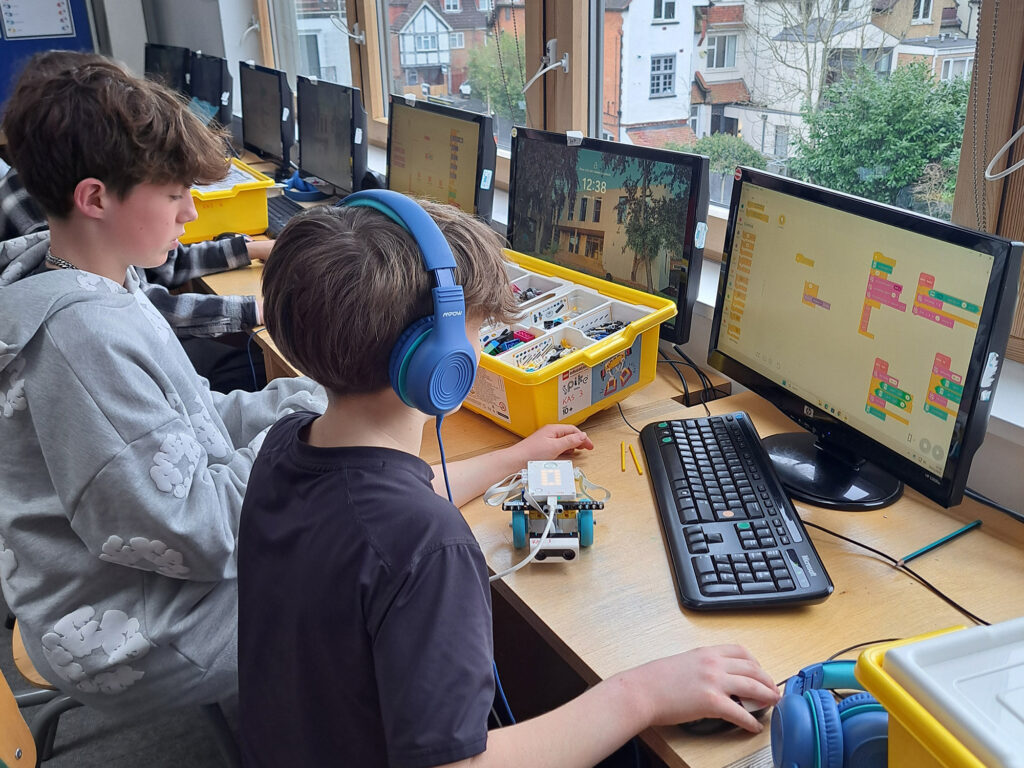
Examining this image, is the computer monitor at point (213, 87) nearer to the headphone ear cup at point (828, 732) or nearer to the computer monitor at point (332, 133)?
the computer monitor at point (332, 133)

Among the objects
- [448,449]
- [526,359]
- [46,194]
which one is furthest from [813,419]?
[46,194]

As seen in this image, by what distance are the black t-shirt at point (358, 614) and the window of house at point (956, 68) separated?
1.15 metres

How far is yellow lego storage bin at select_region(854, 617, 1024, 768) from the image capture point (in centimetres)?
53

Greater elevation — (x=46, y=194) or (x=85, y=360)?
(x=46, y=194)

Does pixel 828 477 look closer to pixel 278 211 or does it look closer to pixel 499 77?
pixel 499 77

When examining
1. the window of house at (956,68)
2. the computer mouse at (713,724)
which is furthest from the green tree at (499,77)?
the computer mouse at (713,724)

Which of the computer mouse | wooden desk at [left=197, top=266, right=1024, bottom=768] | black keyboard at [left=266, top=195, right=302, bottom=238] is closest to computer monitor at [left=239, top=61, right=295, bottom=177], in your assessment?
black keyboard at [left=266, top=195, right=302, bottom=238]

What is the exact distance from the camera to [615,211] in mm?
1577

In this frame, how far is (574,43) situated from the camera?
2.20 metres

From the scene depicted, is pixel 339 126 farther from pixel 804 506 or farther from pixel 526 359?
pixel 804 506

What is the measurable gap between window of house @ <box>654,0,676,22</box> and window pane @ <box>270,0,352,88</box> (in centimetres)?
182

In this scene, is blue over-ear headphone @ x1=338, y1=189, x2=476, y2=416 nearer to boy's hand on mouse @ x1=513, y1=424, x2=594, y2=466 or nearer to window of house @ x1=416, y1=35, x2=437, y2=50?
boy's hand on mouse @ x1=513, y1=424, x2=594, y2=466

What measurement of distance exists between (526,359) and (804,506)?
487mm

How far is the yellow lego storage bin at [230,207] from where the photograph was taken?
8.14 feet
